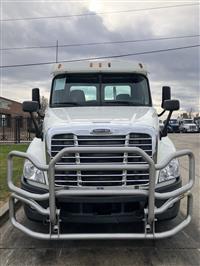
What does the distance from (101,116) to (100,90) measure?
112 centimetres

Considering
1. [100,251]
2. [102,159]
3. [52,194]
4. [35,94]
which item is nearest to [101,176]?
[102,159]

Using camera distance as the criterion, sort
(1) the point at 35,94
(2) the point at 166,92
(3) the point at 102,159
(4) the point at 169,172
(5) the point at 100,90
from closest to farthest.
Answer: (3) the point at 102,159 → (4) the point at 169,172 → (5) the point at 100,90 → (2) the point at 166,92 → (1) the point at 35,94

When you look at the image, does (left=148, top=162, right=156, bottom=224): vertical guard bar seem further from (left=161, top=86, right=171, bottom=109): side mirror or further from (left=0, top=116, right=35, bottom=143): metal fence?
(left=0, top=116, right=35, bottom=143): metal fence

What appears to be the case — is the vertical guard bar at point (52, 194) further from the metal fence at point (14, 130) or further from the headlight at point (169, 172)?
the metal fence at point (14, 130)

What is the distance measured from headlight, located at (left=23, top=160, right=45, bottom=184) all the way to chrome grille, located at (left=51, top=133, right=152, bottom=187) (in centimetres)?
24

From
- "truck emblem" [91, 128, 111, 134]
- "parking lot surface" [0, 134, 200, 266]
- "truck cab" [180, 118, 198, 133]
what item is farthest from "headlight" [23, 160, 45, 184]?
"truck cab" [180, 118, 198, 133]

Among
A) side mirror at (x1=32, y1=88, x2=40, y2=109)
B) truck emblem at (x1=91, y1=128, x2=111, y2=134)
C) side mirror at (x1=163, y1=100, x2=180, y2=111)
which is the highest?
side mirror at (x1=32, y1=88, x2=40, y2=109)

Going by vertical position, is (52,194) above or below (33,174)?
below

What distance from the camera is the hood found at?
4832 mm

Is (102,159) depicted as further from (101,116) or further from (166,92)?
(166,92)

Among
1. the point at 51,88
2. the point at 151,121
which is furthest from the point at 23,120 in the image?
the point at 151,121

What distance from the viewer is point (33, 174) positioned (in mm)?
4742

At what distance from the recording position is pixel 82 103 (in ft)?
19.6

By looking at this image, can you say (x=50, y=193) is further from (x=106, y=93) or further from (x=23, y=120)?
(x=23, y=120)
